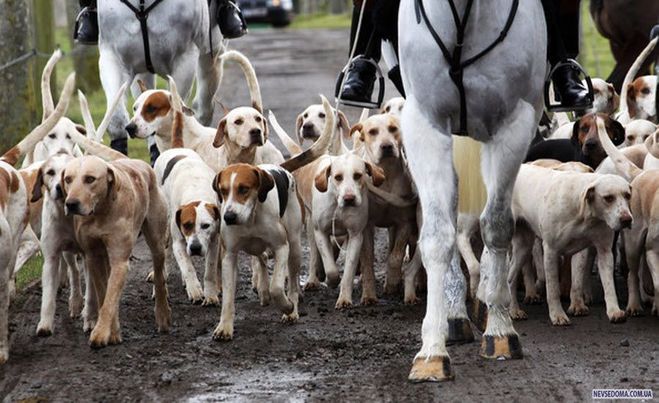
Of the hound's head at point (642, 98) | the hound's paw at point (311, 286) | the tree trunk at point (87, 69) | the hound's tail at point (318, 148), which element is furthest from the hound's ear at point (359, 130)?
the tree trunk at point (87, 69)

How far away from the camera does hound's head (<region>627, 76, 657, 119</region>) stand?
1270 cm

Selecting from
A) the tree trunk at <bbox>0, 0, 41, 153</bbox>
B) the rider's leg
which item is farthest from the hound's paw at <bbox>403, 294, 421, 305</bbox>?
the tree trunk at <bbox>0, 0, 41, 153</bbox>

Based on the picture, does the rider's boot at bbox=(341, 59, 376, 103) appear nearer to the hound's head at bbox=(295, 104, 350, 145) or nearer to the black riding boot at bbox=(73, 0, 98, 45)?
the hound's head at bbox=(295, 104, 350, 145)

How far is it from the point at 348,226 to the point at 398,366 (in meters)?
2.49

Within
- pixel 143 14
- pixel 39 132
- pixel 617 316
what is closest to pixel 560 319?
pixel 617 316

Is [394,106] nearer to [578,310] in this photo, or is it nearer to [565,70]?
[578,310]

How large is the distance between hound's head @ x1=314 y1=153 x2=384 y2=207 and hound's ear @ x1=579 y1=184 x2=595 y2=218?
1394mm

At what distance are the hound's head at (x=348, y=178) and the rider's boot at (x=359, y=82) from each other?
107cm

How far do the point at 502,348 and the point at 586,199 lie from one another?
5.57 feet

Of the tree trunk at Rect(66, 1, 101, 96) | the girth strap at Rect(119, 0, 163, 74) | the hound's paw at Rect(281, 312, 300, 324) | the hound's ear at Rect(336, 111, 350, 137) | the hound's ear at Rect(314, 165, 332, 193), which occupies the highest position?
the girth strap at Rect(119, 0, 163, 74)

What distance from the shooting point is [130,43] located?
1174 centimetres

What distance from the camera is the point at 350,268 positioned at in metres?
10.3

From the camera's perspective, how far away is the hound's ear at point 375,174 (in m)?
10.5

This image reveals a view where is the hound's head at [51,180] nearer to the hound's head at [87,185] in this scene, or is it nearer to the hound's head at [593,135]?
the hound's head at [87,185]
